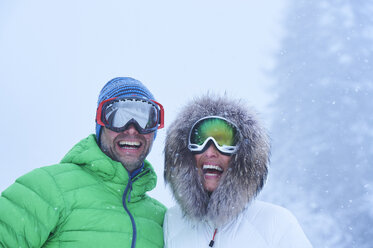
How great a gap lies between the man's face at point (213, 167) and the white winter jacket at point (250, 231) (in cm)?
25

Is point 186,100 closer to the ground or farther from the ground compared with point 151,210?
farther from the ground

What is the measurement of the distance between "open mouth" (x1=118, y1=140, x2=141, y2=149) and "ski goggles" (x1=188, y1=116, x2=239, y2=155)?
0.46 metres

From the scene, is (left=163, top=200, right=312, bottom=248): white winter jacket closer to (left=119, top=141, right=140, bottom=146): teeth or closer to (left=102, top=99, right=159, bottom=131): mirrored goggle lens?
(left=119, top=141, right=140, bottom=146): teeth

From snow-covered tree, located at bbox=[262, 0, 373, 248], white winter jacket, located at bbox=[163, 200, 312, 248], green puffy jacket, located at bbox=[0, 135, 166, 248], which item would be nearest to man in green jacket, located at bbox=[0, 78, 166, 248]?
green puffy jacket, located at bbox=[0, 135, 166, 248]

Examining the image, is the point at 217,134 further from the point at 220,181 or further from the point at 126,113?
the point at 126,113

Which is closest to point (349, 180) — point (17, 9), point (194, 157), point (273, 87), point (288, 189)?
point (288, 189)

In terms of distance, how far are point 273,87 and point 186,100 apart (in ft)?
87.8

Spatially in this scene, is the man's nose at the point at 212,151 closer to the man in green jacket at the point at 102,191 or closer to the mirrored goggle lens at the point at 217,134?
the mirrored goggle lens at the point at 217,134

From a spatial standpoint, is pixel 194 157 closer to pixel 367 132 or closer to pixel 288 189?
pixel 288 189

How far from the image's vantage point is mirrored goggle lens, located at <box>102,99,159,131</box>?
8.22 ft

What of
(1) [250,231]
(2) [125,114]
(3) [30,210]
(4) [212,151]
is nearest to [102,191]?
(3) [30,210]

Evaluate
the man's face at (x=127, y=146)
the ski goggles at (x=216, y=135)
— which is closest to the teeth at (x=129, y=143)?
the man's face at (x=127, y=146)

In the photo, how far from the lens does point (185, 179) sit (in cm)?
221

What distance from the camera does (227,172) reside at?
217cm
